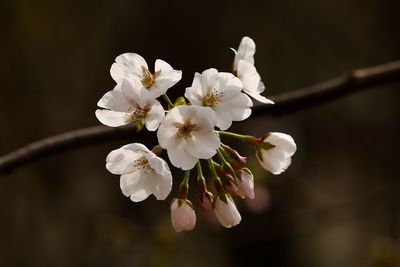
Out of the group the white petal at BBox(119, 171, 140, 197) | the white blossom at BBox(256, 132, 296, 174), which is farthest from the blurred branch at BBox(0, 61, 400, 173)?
the white blossom at BBox(256, 132, 296, 174)

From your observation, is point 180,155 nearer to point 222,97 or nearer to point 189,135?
point 189,135

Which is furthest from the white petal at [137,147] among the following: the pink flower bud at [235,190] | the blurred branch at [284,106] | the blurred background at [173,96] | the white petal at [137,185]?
the blurred background at [173,96]
